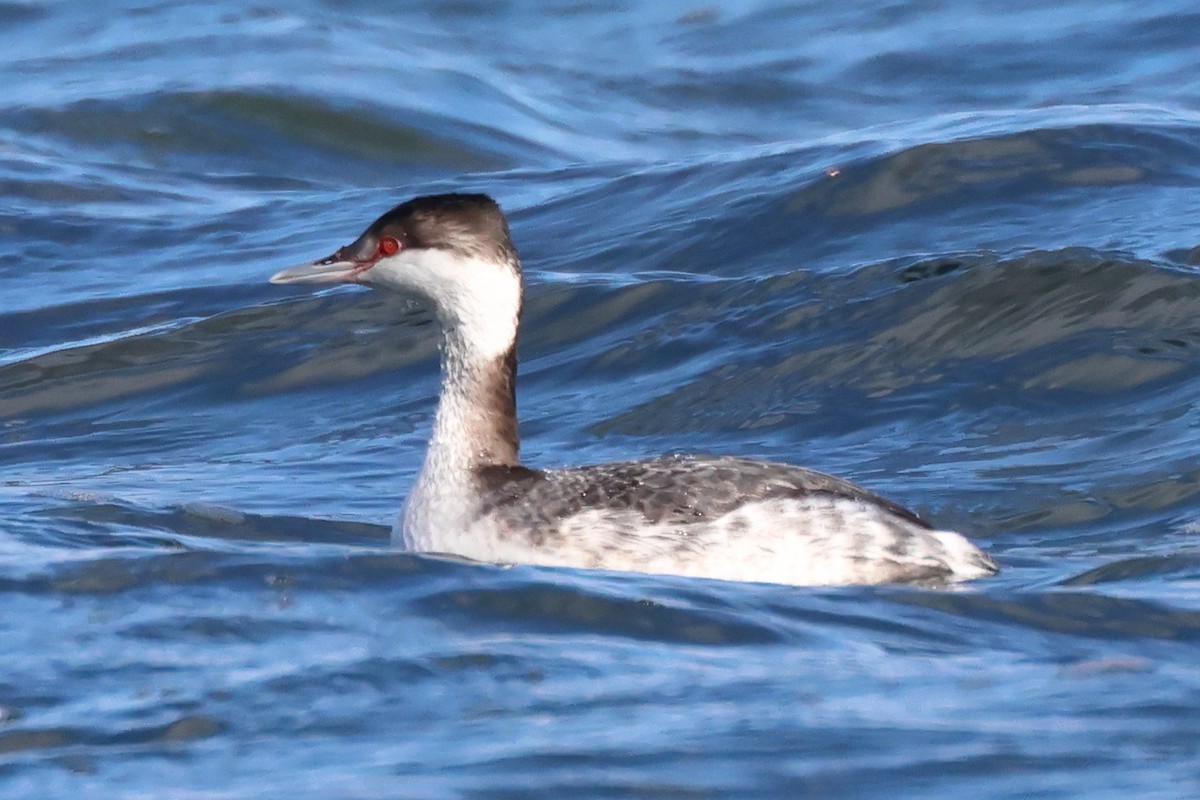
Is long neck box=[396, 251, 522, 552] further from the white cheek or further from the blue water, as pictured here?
the blue water

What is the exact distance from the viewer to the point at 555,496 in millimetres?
7770

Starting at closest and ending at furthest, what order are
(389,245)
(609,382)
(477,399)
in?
(389,245) < (477,399) < (609,382)

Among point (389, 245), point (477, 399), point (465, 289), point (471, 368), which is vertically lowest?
point (477, 399)

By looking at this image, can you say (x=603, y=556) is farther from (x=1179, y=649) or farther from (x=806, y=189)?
(x=806, y=189)

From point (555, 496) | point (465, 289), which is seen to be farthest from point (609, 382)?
point (555, 496)

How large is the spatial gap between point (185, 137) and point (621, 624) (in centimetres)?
1210

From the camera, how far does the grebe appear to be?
24.9ft

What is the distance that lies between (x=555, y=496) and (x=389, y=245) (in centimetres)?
119

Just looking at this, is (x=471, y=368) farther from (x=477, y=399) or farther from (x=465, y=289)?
(x=465, y=289)

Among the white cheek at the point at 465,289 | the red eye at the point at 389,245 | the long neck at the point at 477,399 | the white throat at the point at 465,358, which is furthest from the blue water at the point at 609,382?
the red eye at the point at 389,245

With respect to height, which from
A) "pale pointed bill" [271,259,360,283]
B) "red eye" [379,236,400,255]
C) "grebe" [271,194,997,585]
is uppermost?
"red eye" [379,236,400,255]

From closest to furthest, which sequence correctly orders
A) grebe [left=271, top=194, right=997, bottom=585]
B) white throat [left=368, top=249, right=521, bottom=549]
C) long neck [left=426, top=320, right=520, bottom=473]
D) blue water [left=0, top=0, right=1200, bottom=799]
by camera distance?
blue water [left=0, top=0, right=1200, bottom=799], grebe [left=271, top=194, right=997, bottom=585], white throat [left=368, top=249, right=521, bottom=549], long neck [left=426, top=320, right=520, bottom=473]

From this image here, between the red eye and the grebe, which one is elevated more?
the red eye

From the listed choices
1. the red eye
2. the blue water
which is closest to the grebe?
the red eye
